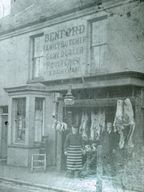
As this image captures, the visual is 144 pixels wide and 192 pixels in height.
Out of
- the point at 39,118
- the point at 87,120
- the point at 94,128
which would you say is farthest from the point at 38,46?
the point at 94,128

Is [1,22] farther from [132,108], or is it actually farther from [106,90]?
[132,108]

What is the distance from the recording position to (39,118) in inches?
589

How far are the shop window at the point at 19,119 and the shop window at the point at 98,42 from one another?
3473mm

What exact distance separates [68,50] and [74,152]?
3.96 metres

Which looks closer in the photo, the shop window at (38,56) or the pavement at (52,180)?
the pavement at (52,180)

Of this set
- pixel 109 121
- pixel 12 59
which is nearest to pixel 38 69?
pixel 12 59

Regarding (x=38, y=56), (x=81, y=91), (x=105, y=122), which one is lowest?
(x=105, y=122)

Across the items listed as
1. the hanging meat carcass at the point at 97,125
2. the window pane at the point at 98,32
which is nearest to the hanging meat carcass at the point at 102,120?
the hanging meat carcass at the point at 97,125

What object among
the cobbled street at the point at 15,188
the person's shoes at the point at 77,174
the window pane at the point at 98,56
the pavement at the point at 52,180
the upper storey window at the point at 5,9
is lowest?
the cobbled street at the point at 15,188

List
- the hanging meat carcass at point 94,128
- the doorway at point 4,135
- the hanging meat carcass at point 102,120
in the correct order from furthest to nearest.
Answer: the doorway at point 4,135 → the hanging meat carcass at point 94,128 → the hanging meat carcass at point 102,120

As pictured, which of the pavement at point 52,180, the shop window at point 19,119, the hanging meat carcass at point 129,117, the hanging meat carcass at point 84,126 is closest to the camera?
the pavement at point 52,180

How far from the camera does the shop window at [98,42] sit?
13.1 metres

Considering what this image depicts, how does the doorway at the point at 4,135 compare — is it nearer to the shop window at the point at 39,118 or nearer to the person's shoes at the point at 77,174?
the shop window at the point at 39,118

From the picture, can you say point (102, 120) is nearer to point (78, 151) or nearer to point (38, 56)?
point (78, 151)
